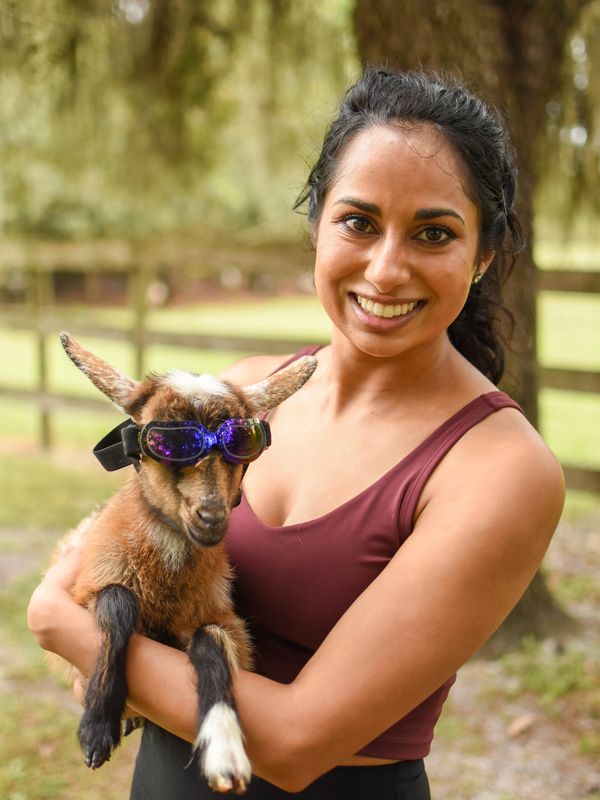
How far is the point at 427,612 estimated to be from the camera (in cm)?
151

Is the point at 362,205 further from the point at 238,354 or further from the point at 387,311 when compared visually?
the point at 238,354

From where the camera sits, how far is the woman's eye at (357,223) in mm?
1729

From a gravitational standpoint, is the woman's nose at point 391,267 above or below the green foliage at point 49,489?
above

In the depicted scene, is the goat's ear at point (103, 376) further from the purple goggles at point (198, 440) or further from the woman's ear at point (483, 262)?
the woman's ear at point (483, 262)

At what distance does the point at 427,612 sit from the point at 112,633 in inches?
23.2

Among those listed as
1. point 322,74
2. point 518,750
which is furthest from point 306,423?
point 322,74

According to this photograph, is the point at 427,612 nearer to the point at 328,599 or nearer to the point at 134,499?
the point at 328,599

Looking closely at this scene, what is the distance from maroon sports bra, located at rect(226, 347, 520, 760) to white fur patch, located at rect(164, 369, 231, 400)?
0.29m

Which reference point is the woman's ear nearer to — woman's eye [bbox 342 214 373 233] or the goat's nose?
→ woman's eye [bbox 342 214 373 233]

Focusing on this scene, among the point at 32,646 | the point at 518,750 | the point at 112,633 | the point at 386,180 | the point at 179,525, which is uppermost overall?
the point at 386,180

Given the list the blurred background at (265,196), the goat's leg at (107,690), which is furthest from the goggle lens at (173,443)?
the blurred background at (265,196)

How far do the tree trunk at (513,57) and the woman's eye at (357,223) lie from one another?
2074 mm

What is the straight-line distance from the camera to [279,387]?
1.87m

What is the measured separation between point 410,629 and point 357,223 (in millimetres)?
773
